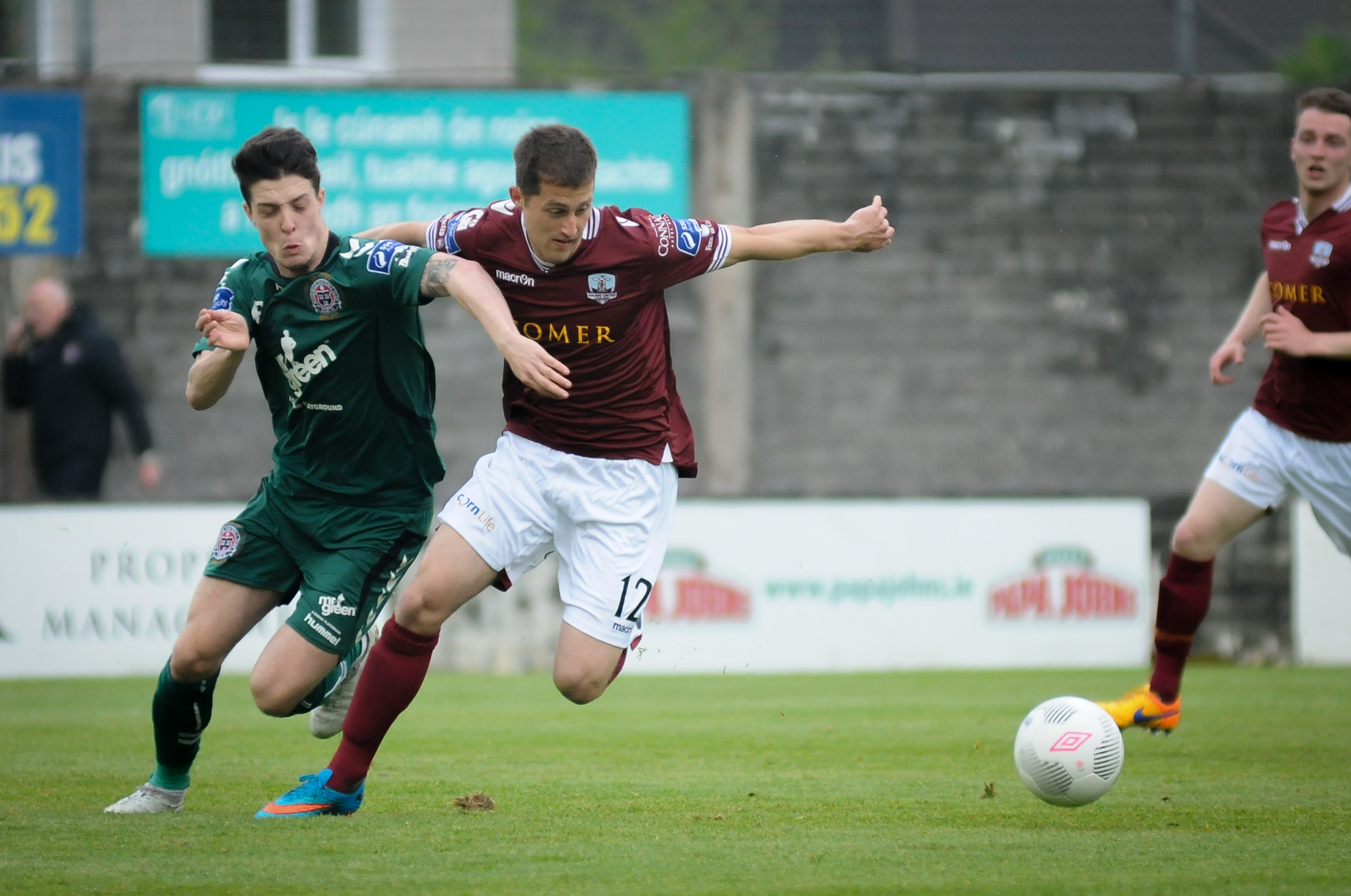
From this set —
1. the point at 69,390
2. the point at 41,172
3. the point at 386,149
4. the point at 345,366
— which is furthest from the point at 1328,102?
the point at 41,172

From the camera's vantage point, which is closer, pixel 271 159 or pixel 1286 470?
pixel 271 159

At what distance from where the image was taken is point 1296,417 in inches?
252

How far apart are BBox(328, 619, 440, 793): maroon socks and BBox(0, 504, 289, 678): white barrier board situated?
5.13 m

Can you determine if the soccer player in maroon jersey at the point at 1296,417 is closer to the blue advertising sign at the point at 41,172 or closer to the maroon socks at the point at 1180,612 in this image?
the maroon socks at the point at 1180,612

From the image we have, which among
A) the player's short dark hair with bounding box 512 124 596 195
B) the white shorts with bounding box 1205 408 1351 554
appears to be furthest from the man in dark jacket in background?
the white shorts with bounding box 1205 408 1351 554

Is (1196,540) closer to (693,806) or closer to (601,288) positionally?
(693,806)

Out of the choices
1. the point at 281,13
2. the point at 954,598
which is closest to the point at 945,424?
the point at 954,598

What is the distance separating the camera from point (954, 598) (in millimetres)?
10531

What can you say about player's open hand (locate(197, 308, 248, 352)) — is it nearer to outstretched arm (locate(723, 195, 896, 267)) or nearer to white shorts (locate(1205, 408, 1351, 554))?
outstretched arm (locate(723, 195, 896, 267))

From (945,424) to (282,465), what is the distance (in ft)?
32.0

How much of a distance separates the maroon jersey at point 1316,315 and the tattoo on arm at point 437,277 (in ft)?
11.4

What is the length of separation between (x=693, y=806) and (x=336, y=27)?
10186 mm

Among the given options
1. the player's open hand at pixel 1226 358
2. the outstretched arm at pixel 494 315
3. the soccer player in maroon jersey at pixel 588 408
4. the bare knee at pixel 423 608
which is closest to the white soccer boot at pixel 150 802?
the soccer player in maroon jersey at pixel 588 408

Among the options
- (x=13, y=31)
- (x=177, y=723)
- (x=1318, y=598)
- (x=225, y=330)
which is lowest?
(x=1318, y=598)
